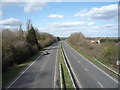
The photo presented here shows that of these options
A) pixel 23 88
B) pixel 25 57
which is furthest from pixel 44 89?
pixel 25 57

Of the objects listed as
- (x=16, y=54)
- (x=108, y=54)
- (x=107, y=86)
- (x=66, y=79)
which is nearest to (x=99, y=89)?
(x=107, y=86)

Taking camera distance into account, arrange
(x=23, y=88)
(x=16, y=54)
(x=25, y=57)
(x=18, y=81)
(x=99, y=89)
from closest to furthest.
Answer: (x=99, y=89) → (x=23, y=88) → (x=18, y=81) → (x=16, y=54) → (x=25, y=57)

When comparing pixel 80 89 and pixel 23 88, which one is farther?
pixel 23 88

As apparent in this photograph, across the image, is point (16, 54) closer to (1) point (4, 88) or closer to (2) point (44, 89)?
(1) point (4, 88)

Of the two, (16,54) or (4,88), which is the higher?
(16,54)

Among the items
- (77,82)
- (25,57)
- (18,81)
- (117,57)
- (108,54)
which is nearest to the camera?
(77,82)

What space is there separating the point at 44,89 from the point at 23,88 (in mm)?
2212

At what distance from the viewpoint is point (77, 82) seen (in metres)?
16.6

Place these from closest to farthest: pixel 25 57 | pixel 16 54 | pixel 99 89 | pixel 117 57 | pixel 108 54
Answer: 1. pixel 99 89
2. pixel 117 57
3. pixel 108 54
4. pixel 16 54
5. pixel 25 57

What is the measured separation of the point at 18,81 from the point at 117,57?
1600 cm

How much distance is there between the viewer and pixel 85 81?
55.6 feet

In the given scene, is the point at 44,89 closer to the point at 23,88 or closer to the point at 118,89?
the point at 23,88


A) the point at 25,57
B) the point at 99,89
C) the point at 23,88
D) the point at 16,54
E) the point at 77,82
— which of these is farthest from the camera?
the point at 25,57

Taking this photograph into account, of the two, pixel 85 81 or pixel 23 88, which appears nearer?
pixel 23 88
